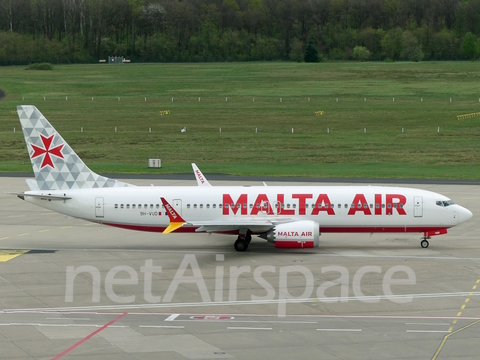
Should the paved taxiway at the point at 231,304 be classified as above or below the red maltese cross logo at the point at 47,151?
below

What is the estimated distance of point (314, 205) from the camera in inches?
1860

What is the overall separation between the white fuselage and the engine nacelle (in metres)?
1.45

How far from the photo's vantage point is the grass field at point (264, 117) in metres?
92.9

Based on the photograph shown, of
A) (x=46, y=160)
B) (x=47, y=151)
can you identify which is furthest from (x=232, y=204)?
(x=47, y=151)

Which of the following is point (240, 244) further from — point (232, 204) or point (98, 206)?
point (98, 206)

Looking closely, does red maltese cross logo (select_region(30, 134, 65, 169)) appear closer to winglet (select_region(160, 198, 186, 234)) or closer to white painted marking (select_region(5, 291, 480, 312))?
winglet (select_region(160, 198, 186, 234))

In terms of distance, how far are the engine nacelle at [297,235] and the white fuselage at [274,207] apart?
4.76ft

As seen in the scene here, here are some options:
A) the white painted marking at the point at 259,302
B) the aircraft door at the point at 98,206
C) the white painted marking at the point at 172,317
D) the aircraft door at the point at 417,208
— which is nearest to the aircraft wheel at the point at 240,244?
the aircraft door at the point at 98,206

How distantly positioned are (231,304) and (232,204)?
13260mm

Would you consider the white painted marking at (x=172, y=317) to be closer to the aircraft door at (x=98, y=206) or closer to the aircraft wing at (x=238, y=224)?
the aircraft wing at (x=238, y=224)

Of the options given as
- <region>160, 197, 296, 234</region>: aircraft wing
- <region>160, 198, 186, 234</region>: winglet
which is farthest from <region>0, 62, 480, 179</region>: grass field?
<region>160, 198, 186, 234</region>: winglet

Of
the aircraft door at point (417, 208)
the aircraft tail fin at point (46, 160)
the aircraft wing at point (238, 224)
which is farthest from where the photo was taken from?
the aircraft tail fin at point (46, 160)

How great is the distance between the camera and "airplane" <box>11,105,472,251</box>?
47.2m

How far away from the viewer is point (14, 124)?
12562 cm
